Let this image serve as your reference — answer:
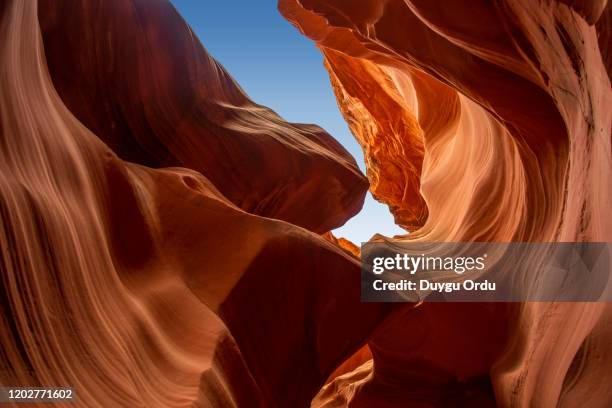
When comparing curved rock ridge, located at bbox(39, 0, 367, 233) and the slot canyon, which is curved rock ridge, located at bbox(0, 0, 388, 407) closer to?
the slot canyon

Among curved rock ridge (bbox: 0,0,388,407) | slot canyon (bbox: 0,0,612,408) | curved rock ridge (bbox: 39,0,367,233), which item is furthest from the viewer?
curved rock ridge (bbox: 39,0,367,233)

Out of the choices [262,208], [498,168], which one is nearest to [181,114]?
[262,208]

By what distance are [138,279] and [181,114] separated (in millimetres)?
3132

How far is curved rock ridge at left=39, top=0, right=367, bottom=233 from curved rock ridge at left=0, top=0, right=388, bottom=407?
0.12 meters

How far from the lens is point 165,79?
651cm

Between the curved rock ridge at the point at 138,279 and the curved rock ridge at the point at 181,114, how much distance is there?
117mm

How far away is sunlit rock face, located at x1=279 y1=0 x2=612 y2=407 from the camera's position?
366 cm

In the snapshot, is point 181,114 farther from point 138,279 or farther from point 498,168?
point 498,168

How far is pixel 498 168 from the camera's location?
6.51m

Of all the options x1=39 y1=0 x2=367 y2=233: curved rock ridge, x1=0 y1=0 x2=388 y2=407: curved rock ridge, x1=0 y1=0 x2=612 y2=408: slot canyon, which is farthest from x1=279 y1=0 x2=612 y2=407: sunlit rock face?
x1=39 y1=0 x2=367 y2=233: curved rock ridge

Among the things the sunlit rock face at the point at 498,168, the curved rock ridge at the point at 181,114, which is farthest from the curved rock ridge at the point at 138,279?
the sunlit rock face at the point at 498,168

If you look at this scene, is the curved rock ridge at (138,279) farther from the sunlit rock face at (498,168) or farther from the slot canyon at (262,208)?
the sunlit rock face at (498,168)

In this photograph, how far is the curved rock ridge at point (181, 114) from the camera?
548cm

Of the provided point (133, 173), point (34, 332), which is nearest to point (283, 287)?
point (133, 173)
